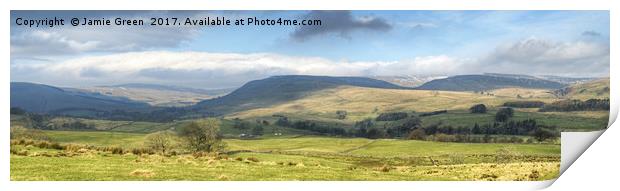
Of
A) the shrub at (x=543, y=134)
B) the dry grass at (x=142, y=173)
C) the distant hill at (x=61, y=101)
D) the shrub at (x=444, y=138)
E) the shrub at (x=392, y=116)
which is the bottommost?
the dry grass at (x=142, y=173)

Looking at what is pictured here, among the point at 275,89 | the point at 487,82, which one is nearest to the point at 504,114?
the point at 487,82

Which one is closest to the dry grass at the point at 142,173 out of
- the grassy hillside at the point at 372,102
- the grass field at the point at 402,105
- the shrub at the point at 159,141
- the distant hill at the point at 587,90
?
the shrub at the point at 159,141

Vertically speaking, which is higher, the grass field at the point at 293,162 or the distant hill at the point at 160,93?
the distant hill at the point at 160,93

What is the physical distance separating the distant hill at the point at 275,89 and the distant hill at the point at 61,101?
434 cm

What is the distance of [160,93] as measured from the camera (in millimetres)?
32000

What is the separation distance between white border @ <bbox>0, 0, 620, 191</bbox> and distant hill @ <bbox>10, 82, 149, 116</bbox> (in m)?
2.84

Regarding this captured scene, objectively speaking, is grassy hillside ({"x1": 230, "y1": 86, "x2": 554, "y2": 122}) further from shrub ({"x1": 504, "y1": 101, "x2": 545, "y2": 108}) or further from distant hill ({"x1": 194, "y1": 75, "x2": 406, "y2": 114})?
distant hill ({"x1": 194, "y1": 75, "x2": 406, "y2": 114})

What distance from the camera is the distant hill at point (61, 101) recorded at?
2831 centimetres

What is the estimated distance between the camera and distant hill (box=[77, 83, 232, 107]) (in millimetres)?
31156

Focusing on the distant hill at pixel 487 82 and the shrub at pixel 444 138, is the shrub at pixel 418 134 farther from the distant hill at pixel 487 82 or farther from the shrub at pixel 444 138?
the distant hill at pixel 487 82

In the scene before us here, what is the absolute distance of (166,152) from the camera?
1166 inches
